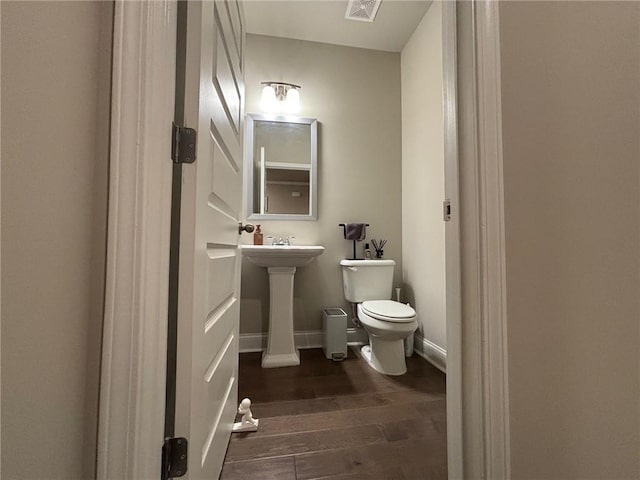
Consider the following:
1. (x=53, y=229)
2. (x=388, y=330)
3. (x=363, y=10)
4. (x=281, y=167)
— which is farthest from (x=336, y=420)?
(x=363, y=10)

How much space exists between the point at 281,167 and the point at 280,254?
860mm

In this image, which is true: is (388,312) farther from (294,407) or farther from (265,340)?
(265,340)

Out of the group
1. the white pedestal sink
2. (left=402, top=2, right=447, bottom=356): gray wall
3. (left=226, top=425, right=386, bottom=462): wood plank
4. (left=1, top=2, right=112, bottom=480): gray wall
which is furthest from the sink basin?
(left=1, top=2, right=112, bottom=480): gray wall

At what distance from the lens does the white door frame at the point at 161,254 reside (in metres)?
0.48

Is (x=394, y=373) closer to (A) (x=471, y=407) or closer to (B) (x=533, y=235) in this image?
(A) (x=471, y=407)

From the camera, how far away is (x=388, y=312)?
1565 millimetres

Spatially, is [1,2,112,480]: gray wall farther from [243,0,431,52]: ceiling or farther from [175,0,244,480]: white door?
[243,0,431,52]: ceiling

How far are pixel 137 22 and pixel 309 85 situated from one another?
1.92m

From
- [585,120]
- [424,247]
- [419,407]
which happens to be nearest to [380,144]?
[424,247]

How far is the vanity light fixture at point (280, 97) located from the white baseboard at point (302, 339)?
1871 millimetres

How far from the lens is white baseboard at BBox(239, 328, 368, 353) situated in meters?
1.99

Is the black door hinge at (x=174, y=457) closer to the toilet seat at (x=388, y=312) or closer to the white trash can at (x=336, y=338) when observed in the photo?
the toilet seat at (x=388, y=312)

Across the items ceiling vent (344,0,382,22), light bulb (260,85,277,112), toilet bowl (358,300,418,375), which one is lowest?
toilet bowl (358,300,418,375)

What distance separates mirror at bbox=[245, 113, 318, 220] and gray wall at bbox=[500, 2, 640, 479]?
1.62 meters
